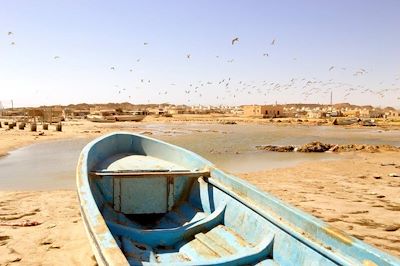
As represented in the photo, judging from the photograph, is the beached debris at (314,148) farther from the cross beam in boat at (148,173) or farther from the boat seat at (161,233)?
A: the boat seat at (161,233)

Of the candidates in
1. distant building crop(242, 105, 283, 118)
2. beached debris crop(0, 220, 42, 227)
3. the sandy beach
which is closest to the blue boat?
the sandy beach

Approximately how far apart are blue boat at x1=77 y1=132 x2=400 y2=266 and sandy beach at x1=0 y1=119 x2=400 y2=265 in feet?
3.16

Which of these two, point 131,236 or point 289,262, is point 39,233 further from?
point 289,262

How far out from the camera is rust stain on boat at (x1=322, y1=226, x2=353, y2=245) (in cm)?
302

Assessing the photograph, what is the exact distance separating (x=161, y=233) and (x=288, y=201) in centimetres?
480

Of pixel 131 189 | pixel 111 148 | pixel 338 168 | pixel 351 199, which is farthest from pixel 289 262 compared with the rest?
pixel 338 168

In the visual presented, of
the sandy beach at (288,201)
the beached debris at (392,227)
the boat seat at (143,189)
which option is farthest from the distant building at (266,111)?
the boat seat at (143,189)

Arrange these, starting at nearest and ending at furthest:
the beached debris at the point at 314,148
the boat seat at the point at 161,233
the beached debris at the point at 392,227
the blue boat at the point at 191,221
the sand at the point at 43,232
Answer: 1. the blue boat at the point at 191,221
2. the boat seat at the point at 161,233
3. the sand at the point at 43,232
4. the beached debris at the point at 392,227
5. the beached debris at the point at 314,148

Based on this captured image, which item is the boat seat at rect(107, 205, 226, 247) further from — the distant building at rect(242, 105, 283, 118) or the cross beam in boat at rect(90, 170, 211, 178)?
the distant building at rect(242, 105, 283, 118)

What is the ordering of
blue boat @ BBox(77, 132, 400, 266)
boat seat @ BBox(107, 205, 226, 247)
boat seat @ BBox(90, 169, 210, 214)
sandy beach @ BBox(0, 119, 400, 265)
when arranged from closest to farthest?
blue boat @ BBox(77, 132, 400, 266), boat seat @ BBox(107, 205, 226, 247), sandy beach @ BBox(0, 119, 400, 265), boat seat @ BBox(90, 169, 210, 214)

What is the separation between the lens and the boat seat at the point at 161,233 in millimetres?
4578

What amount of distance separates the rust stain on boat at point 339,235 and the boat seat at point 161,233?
6.61 ft

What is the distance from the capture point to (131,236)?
4598 mm

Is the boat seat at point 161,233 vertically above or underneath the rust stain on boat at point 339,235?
underneath
